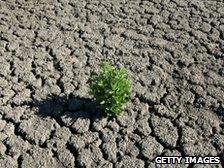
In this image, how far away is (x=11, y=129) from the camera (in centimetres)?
471

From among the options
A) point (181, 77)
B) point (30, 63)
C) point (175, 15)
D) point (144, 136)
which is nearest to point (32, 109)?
point (30, 63)

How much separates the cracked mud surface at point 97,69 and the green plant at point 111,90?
0.15 metres

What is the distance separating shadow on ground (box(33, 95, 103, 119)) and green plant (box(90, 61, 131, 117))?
17 centimetres

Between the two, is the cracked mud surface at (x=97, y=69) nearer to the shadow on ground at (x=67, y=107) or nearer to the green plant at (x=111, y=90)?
the shadow on ground at (x=67, y=107)

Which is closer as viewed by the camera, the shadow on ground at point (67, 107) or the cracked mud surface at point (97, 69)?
the cracked mud surface at point (97, 69)

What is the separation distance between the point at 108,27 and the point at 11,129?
2.18m

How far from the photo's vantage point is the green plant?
466cm

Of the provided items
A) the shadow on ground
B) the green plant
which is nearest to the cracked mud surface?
the shadow on ground

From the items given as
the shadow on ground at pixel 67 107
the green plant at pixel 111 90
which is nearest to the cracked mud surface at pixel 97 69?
the shadow on ground at pixel 67 107

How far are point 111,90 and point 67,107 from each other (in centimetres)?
57

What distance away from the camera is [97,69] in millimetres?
5457

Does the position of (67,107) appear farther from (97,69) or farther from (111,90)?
(97,69)

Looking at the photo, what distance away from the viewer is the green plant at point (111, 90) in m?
4.66

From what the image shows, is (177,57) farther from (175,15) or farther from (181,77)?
(175,15)
